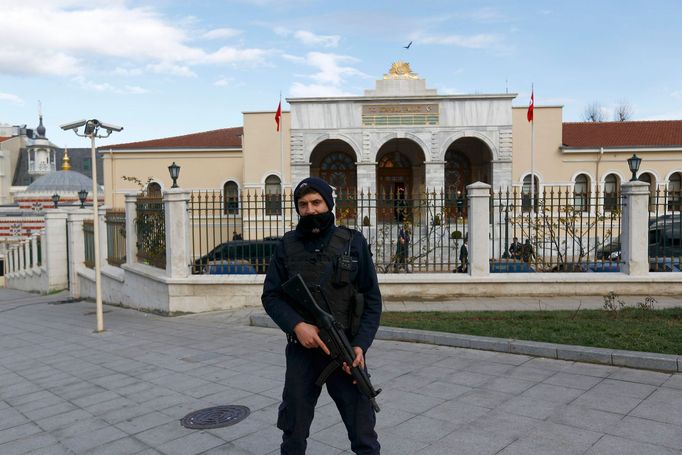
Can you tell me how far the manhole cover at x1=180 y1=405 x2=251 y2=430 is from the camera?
469 cm

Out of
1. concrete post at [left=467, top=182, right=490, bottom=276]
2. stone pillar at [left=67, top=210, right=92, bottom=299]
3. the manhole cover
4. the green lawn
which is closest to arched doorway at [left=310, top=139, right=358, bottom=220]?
stone pillar at [left=67, top=210, right=92, bottom=299]

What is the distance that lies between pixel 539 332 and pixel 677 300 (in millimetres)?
4722

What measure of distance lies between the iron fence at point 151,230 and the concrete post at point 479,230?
6.60 metres

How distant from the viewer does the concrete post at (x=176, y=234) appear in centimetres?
1093

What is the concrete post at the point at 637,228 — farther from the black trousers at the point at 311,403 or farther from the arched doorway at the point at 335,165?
the arched doorway at the point at 335,165

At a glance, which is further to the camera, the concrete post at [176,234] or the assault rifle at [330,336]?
the concrete post at [176,234]

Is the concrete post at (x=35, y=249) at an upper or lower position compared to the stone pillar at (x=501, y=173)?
lower

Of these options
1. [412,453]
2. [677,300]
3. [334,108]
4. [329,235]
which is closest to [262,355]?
[412,453]

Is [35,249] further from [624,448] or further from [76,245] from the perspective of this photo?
[624,448]

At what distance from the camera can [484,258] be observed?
10867mm

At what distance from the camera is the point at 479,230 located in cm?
1088

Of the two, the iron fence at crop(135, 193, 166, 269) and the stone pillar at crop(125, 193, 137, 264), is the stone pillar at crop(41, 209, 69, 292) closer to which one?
the stone pillar at crop(125, 193, 137, 264)

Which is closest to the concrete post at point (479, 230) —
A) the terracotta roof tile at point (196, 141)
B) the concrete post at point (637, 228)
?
the concrete post at point (637, 228)

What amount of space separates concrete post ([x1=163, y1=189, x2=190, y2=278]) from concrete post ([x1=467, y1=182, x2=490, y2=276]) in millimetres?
5878
